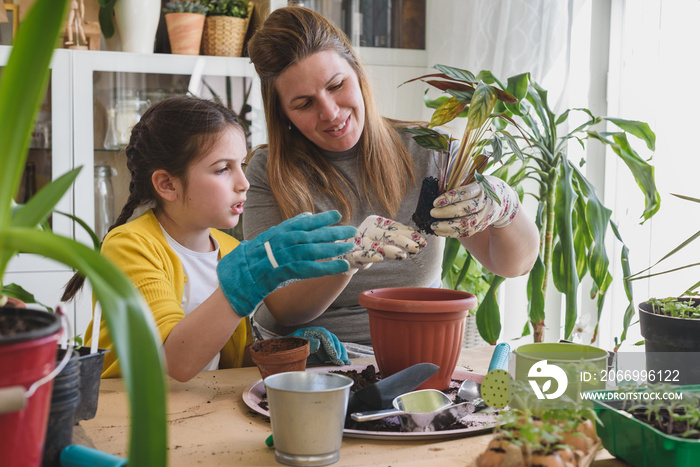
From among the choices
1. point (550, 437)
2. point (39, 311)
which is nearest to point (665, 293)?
point (550, 437)

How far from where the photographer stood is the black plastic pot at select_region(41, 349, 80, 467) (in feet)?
2.06

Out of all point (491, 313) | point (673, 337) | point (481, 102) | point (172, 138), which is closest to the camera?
point (673, 337)

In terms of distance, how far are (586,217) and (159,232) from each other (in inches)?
43.9

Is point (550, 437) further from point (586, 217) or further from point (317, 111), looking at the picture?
point (586, 217)

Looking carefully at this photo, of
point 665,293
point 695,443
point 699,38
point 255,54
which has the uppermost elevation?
point 699,38

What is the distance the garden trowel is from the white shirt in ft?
2.24

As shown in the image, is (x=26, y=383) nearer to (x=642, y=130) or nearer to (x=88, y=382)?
(x=88, y=382)

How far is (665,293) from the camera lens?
6.64ft

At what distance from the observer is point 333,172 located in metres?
1.59

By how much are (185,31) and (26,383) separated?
2.37 meters

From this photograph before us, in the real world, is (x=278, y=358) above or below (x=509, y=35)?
below

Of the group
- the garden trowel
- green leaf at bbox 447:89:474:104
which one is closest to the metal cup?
the garden trowel

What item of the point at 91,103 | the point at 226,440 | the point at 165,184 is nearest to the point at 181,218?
the point at 165,184

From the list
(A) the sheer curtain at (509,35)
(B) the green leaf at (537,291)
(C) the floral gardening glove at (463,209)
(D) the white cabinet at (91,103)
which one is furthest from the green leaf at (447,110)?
(D) the white cabinet at (91,103)
